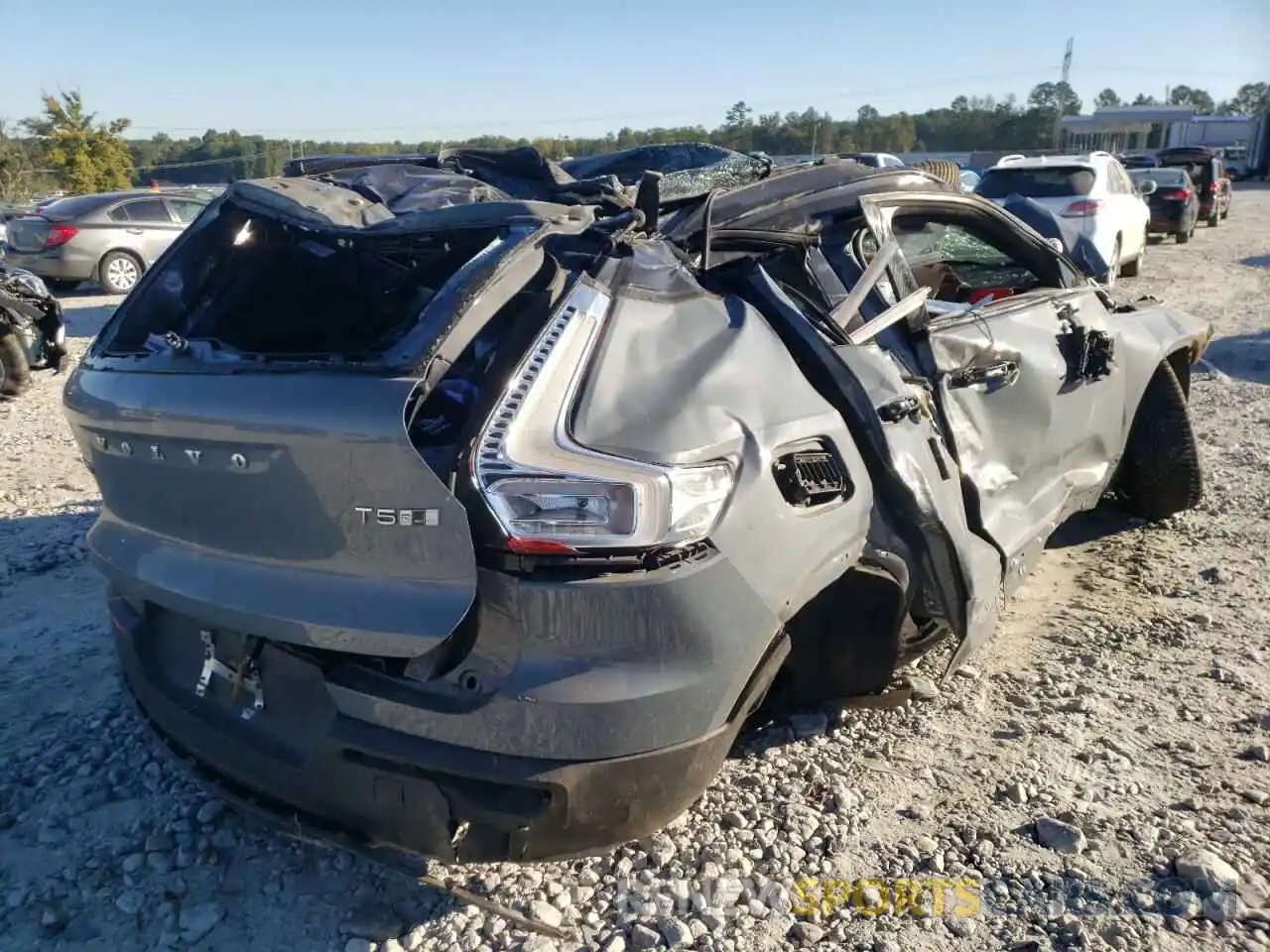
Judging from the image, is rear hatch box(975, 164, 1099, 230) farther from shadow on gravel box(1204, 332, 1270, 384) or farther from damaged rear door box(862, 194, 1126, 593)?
damaged rear door box(862, 194, 1126, 593)

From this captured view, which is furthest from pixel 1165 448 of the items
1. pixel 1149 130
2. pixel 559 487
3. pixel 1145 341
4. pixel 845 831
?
pixel 1149 130

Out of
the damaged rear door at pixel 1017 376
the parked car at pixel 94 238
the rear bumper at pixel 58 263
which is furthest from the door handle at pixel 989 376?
the rear bumper at pixel 58 263

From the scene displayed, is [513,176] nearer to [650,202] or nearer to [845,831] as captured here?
[650,202]

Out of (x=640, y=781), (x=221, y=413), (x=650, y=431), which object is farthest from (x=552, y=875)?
(x=221, y=413)

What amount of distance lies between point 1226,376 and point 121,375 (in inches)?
316

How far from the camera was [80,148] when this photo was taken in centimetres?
3344

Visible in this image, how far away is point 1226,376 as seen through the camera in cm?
794

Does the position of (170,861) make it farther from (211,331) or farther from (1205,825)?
(1205,825)

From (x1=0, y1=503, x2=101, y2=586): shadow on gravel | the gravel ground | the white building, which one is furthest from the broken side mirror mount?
the white building

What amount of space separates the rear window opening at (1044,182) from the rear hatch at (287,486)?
11.9 metres

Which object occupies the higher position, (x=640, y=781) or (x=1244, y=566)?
(x=640, y=781)

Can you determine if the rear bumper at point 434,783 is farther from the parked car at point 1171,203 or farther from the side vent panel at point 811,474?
the parked car at point 1171,203

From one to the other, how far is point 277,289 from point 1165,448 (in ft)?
12.9

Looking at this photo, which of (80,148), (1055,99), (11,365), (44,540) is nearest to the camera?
(44,540)
